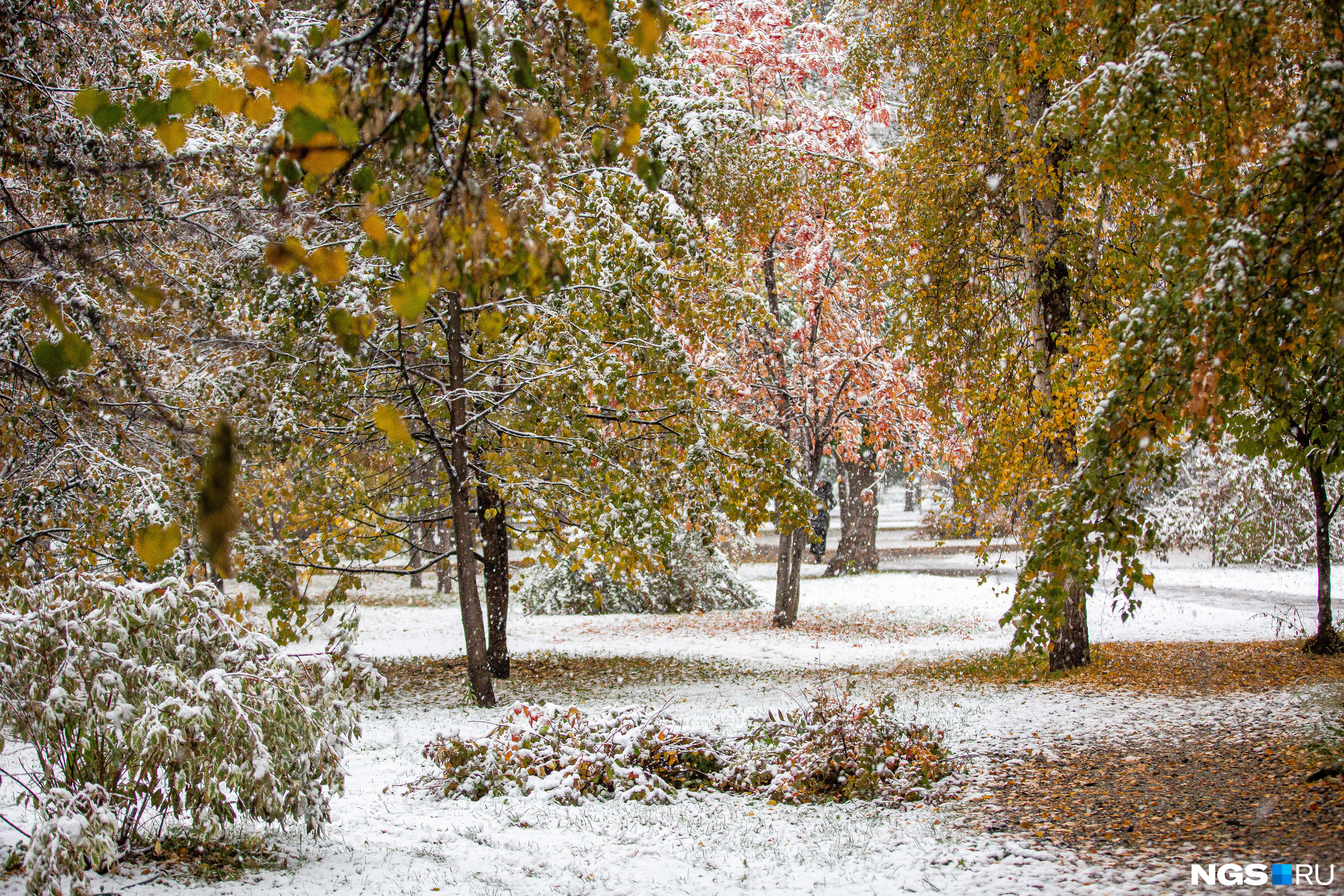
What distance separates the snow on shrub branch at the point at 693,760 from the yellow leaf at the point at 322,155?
16.2 feet

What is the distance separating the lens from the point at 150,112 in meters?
1.88

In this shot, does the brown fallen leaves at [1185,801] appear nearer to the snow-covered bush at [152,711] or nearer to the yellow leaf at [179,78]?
the snow-covered bush at [152,711]

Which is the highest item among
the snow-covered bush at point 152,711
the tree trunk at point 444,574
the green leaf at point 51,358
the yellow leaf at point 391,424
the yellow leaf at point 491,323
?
the yellow leaf at point 491,323

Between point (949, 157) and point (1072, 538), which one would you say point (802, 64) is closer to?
point (949, 157)

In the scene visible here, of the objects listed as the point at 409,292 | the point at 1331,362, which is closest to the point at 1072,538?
the point at 1331,362

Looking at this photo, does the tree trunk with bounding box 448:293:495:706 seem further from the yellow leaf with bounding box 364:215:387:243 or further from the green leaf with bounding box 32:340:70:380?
the green leaf with bounding box 32:340:70:380

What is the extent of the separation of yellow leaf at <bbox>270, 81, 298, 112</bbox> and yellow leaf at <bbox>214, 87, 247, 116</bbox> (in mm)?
69

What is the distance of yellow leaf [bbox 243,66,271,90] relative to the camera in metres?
1.92

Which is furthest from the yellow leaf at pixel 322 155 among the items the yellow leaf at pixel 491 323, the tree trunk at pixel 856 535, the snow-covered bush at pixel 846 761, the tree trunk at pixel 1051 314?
the tree trunk at pixel 856 535

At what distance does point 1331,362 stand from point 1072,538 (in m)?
1.99

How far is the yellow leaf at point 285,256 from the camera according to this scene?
1856 mm

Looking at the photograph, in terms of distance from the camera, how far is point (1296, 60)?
414 cm

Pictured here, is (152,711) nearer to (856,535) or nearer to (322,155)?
(322,155)

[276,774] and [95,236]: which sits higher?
[95,236]
